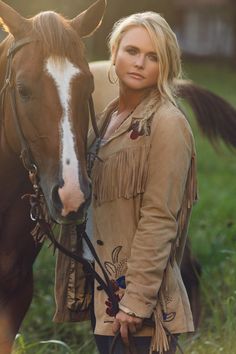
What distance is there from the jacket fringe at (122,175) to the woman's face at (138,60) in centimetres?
26

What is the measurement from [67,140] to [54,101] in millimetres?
→ 170

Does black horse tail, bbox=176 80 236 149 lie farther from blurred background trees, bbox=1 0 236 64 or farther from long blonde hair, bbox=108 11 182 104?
blurred background trees, bbox=1 0 236 64

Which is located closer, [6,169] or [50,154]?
[50,154]

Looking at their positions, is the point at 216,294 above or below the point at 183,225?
below

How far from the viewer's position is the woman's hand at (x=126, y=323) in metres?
3.49

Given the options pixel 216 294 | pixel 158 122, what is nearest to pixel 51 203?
pixel 158 122

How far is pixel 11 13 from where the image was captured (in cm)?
374

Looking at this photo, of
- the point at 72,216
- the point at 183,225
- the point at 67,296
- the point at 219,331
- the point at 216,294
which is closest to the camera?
the point at 72,216

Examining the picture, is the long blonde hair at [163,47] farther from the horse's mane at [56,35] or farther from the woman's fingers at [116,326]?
the woman's fingers at [116,326]

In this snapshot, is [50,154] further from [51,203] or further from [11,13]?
[11,13]

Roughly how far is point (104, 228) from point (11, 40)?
0.86 meters

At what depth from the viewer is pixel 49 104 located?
352cm

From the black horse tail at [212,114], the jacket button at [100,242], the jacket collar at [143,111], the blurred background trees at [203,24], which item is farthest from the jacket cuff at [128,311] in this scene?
the blurred background trees at [203,24]

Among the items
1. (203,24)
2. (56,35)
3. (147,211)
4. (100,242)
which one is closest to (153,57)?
(56,35)
